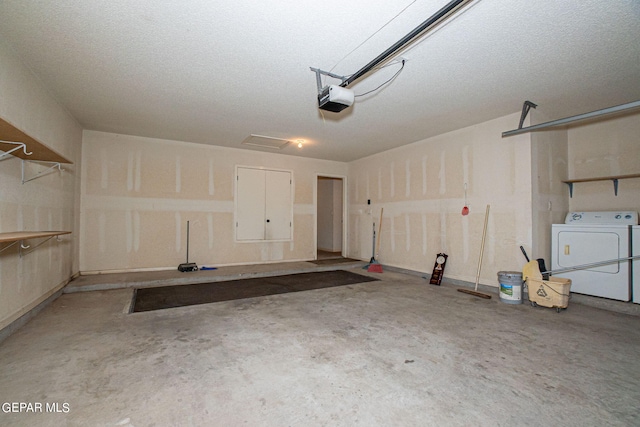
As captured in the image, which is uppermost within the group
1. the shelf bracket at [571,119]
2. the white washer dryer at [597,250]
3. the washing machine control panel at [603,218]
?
the shelf bracket at [571,119]

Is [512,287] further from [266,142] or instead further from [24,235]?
[24,235]

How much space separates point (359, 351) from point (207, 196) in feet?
15.3

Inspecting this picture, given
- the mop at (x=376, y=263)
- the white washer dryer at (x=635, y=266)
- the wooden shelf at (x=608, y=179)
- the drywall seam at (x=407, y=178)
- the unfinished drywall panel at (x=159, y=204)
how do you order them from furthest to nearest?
the mop at (x=376, y=263) → the drywall seam at (x=407, y=178) → the unfinished drywall panel at (x=159, y=204) → the wooden shelf at (x=608, y=179) → the white washer dryer at (x=635, y=266)

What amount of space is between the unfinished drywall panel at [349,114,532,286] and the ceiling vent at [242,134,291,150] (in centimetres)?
223

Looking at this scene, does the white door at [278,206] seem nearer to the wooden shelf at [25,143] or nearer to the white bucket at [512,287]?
the wooden shelf at [25,143]

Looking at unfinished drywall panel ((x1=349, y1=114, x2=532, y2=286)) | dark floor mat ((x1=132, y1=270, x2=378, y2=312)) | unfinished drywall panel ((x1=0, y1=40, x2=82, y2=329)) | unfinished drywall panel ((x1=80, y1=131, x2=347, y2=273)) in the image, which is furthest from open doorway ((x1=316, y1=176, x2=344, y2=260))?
unfinished drywall panel ((x1=0, y1=40, x2=82, y2=329))

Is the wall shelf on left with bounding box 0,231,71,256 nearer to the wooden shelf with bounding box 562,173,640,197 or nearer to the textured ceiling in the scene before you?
the textured ceiling

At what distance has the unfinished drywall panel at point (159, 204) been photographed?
5.07m

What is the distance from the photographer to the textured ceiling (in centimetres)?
215

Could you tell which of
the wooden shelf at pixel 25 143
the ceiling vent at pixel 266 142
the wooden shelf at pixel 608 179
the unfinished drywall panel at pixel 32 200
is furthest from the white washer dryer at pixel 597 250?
the unfinished drywall panel at pixel 32 200

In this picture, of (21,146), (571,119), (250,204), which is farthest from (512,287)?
(21,146)

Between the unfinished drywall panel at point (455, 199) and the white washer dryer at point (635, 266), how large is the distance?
1036 millimetres

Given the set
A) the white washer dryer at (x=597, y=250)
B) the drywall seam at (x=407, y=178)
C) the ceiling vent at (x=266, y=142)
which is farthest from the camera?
the drywall seam at (x=407, y=178)

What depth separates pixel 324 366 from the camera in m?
2.16
